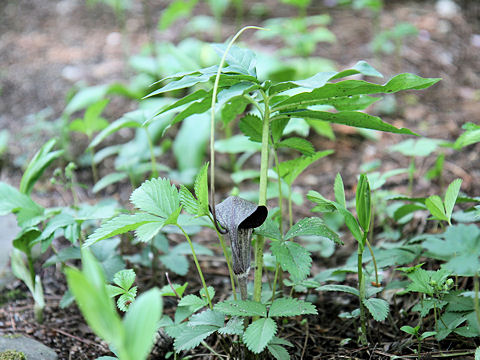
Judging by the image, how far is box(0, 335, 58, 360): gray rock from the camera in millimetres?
1221

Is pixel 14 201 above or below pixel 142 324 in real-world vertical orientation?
below

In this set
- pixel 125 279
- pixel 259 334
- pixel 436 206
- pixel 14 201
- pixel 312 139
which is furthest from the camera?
pixel 312 139

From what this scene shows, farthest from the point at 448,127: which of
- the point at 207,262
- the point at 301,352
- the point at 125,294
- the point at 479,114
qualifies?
the point at 125,294

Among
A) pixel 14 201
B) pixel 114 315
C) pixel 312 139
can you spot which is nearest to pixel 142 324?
pixel 114 315

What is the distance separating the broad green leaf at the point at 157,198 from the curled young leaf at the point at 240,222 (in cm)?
11

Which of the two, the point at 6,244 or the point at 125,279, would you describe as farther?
the point at 6,244

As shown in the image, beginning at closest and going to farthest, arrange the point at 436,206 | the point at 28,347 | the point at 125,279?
the point at 125,279 < the point at 436,206 < the point at 28,347

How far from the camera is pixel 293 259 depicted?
100 cm

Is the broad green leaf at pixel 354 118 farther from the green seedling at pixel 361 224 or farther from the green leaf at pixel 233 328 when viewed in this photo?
the green leaf at pixel 233 328

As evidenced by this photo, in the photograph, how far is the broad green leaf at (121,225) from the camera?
37.1 inches

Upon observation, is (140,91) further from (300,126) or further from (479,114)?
(479,114)

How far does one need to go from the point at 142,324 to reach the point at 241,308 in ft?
1.33

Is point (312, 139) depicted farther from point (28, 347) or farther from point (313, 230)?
point (28, 347)

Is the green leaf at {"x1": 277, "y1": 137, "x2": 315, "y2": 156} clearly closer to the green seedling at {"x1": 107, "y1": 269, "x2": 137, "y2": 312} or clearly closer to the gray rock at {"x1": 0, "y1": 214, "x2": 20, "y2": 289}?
the green seedling at {"x1": 107, "y1": 269, "x2": 137, "y2": 312}
